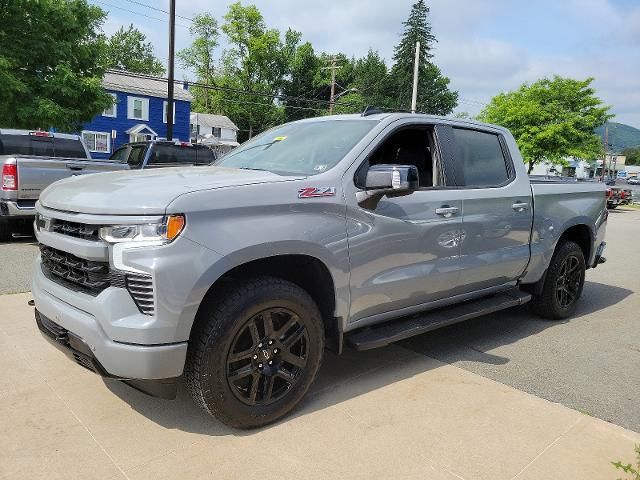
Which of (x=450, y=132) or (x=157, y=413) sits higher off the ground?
(x=450, y=132)

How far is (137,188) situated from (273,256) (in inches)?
32.7

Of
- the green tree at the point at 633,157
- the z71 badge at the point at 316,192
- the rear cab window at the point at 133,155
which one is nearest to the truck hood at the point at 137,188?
the z71 badge at the point at 316,192

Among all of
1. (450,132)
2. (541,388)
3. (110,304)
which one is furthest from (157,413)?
(450,132)

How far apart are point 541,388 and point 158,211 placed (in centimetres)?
297

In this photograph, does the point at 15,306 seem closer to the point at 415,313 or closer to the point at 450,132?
the point at 415,313

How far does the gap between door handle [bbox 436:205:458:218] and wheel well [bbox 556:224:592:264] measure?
2265 mm

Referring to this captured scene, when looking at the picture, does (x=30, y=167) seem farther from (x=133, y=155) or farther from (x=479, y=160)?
(x=479, y=160)

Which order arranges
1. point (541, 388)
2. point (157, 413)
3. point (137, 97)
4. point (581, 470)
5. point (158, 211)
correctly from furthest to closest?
1. point (137, 97)
2. point (541, 388)
3. point (157, 413)
4. point (581, 470)
5. point (158, 211)

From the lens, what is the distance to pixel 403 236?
3707 mm

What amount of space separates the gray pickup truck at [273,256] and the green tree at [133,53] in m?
68.9

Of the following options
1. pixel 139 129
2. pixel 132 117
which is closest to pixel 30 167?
pixel 139 129

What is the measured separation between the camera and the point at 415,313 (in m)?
4.10

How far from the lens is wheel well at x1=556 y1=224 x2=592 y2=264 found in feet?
19.1

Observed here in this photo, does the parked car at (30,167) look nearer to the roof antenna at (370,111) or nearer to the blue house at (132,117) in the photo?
the roof antenna at (370,111)
